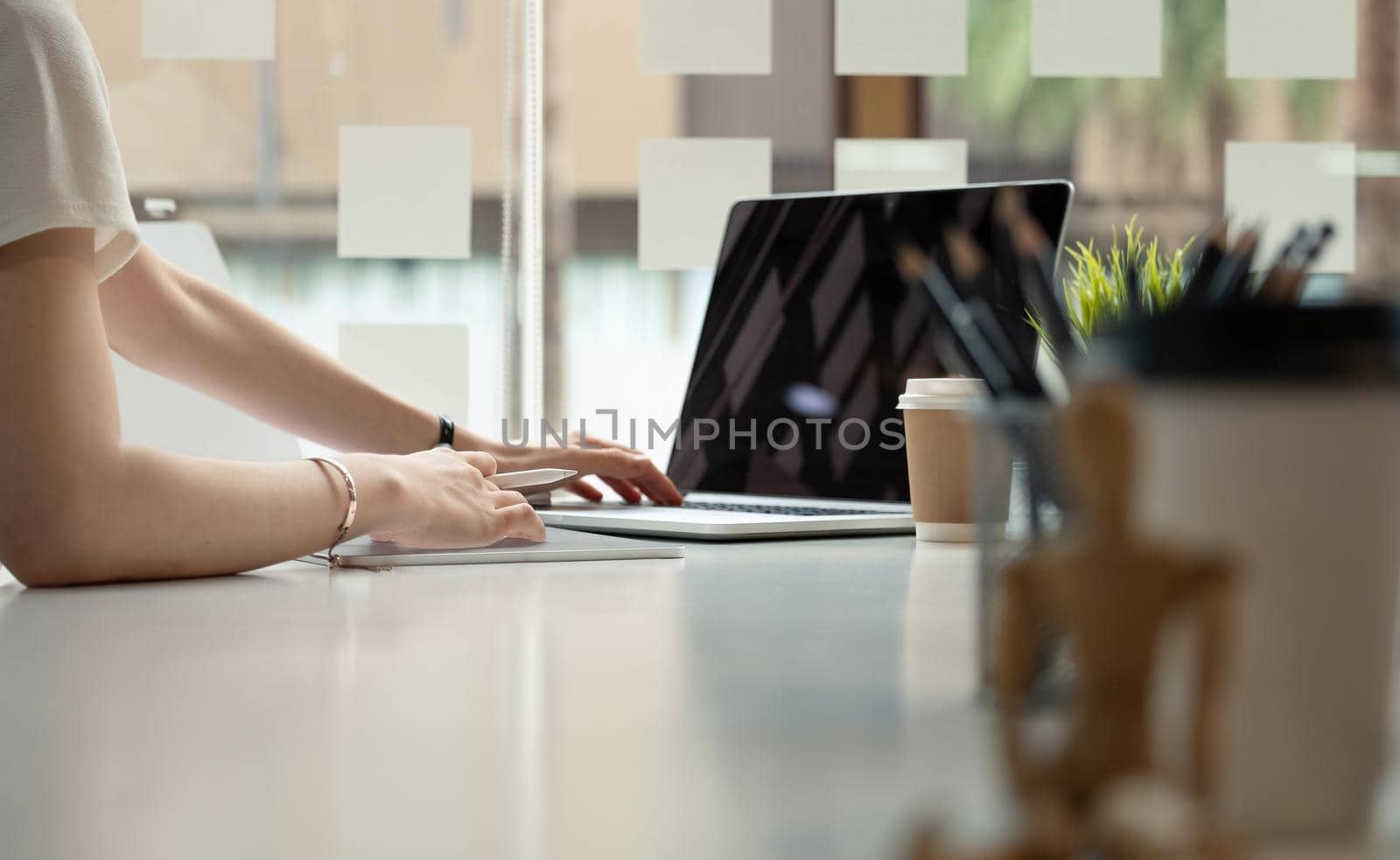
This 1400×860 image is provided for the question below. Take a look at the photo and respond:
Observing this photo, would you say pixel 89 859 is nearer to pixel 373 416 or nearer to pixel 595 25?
pixel 373 416

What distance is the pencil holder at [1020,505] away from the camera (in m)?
0.22

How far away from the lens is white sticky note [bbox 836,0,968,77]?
2.18m

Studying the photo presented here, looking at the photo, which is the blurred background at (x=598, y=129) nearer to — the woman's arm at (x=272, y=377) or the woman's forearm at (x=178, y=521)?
the woman's arm at (x=272, y=377)

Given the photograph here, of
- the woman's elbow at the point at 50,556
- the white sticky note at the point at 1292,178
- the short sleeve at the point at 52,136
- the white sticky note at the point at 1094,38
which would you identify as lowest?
the woman's elbow at the point at 50,556

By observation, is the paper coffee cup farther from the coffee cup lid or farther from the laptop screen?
the laptop screen

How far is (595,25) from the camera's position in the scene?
2.20 metres

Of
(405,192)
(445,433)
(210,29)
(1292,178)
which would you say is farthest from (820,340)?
(210,29)

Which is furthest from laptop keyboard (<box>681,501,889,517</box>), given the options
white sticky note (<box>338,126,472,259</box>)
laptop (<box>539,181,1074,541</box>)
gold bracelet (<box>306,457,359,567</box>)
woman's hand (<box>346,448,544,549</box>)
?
white sticky note (<box>338,126,472,259</box>)

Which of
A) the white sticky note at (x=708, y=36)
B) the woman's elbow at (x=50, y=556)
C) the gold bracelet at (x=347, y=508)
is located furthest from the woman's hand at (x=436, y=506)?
the white sticky note at (x=708, y=36)

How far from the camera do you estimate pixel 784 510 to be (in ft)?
4.00

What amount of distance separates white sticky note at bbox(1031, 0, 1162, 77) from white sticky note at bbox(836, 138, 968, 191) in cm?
20

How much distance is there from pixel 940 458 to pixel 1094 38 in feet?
4.71

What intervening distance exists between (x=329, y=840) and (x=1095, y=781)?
0.57ft

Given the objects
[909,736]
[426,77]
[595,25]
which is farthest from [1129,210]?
[909,736]
